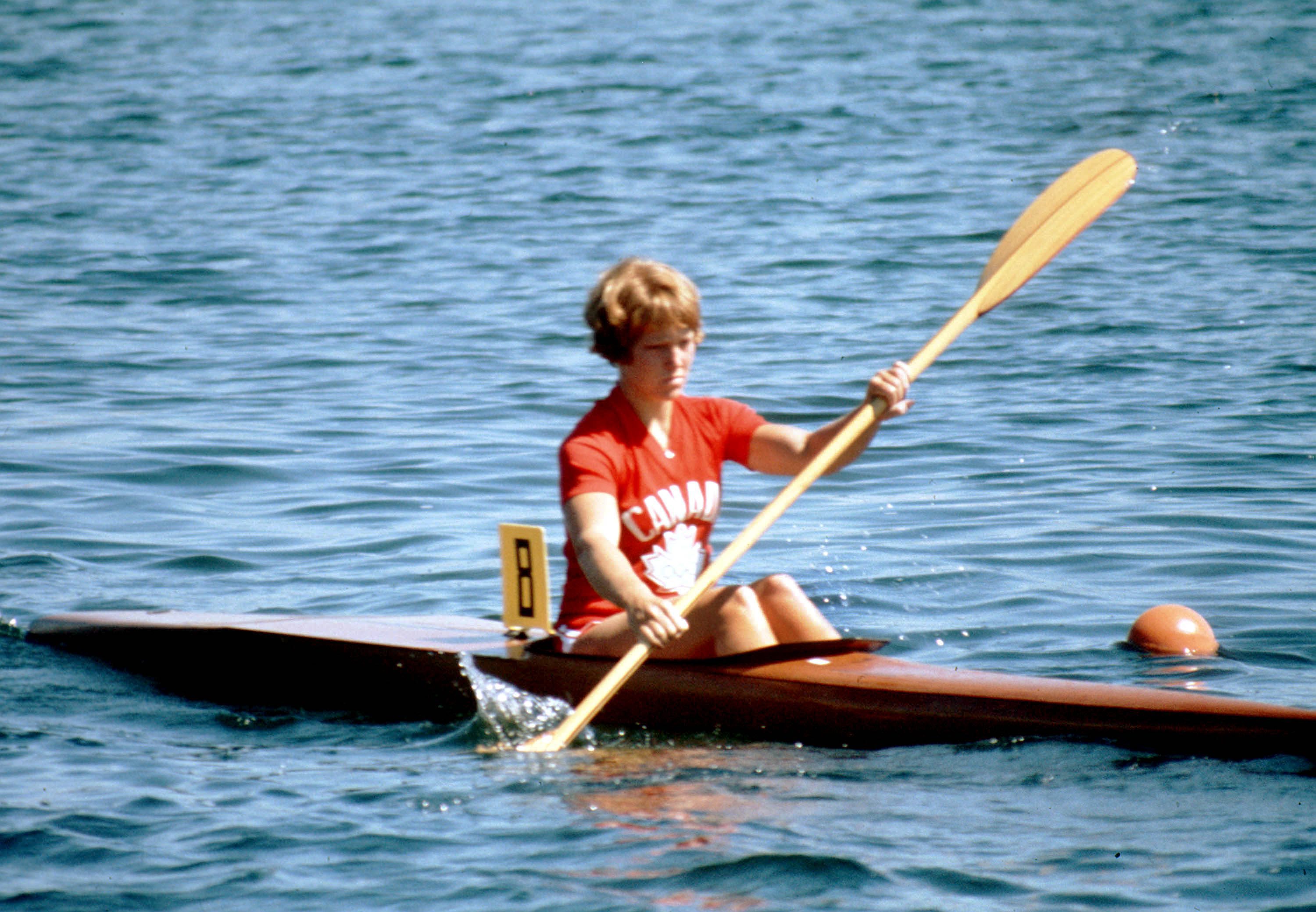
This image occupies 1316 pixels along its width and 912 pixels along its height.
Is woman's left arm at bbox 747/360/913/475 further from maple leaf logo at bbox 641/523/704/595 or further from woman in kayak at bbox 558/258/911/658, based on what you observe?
maple leaf logo at bbox 641/523/704/595

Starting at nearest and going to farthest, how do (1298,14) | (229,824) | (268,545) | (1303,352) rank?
1. (229,824)
2. (268,545)
3. (1303,352)
4. (1298,14)

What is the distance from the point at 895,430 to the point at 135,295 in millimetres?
5586

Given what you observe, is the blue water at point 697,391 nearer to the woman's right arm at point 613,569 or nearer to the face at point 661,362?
the woman's right arm at point 613,569

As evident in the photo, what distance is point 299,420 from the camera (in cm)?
822

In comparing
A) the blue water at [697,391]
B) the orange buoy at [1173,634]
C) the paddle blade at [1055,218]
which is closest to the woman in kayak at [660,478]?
the blue water at [697,391]

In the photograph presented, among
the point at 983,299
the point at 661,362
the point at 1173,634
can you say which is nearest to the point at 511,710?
the point at 661,362

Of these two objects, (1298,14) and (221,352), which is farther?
(1298,14)

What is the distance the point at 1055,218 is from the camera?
5.11 m

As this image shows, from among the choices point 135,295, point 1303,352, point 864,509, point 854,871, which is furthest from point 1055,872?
point 135,295

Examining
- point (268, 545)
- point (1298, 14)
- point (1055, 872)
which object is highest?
point (1298, 14)

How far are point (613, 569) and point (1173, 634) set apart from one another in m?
1.91

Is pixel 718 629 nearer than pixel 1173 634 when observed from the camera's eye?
Yes

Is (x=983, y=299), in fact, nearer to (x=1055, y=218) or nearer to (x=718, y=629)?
(x=1055, y=218)

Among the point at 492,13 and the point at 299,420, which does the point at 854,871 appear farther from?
the point at 492,13
